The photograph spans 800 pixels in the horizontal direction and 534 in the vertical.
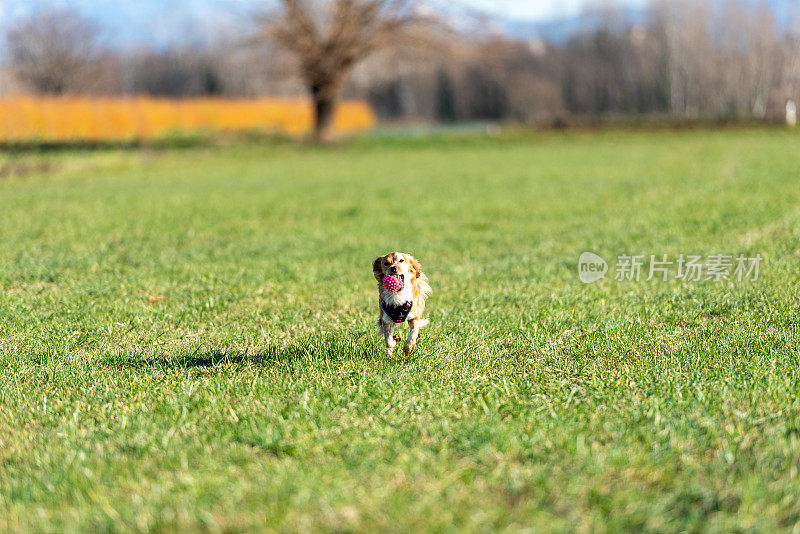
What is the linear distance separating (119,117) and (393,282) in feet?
139

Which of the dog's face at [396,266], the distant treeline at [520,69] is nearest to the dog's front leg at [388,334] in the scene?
the dog's face at [396,266]

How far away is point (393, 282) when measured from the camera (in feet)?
15.8

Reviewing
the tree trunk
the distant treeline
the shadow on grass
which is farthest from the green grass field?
the tree trunk

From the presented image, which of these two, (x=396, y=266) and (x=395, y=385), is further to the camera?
(x=395, y=385)

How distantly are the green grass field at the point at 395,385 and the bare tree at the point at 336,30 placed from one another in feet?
101

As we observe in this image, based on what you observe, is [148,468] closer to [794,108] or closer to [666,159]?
[794,108]

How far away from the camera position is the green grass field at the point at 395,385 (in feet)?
11.2

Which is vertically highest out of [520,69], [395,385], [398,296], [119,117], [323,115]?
[520,69]

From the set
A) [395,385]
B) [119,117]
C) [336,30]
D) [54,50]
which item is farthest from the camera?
[54,50]

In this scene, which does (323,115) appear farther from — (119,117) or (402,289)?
(402,289)

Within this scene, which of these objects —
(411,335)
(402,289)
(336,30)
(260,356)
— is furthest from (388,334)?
(336,30)

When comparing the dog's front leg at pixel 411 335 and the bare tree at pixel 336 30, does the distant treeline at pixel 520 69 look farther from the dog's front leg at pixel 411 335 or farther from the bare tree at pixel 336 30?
the dog's front leg at pixel 411 335

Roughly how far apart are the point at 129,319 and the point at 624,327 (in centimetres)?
470

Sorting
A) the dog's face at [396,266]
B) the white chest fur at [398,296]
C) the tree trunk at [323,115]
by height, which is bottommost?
the white chest fur at [398,296]
